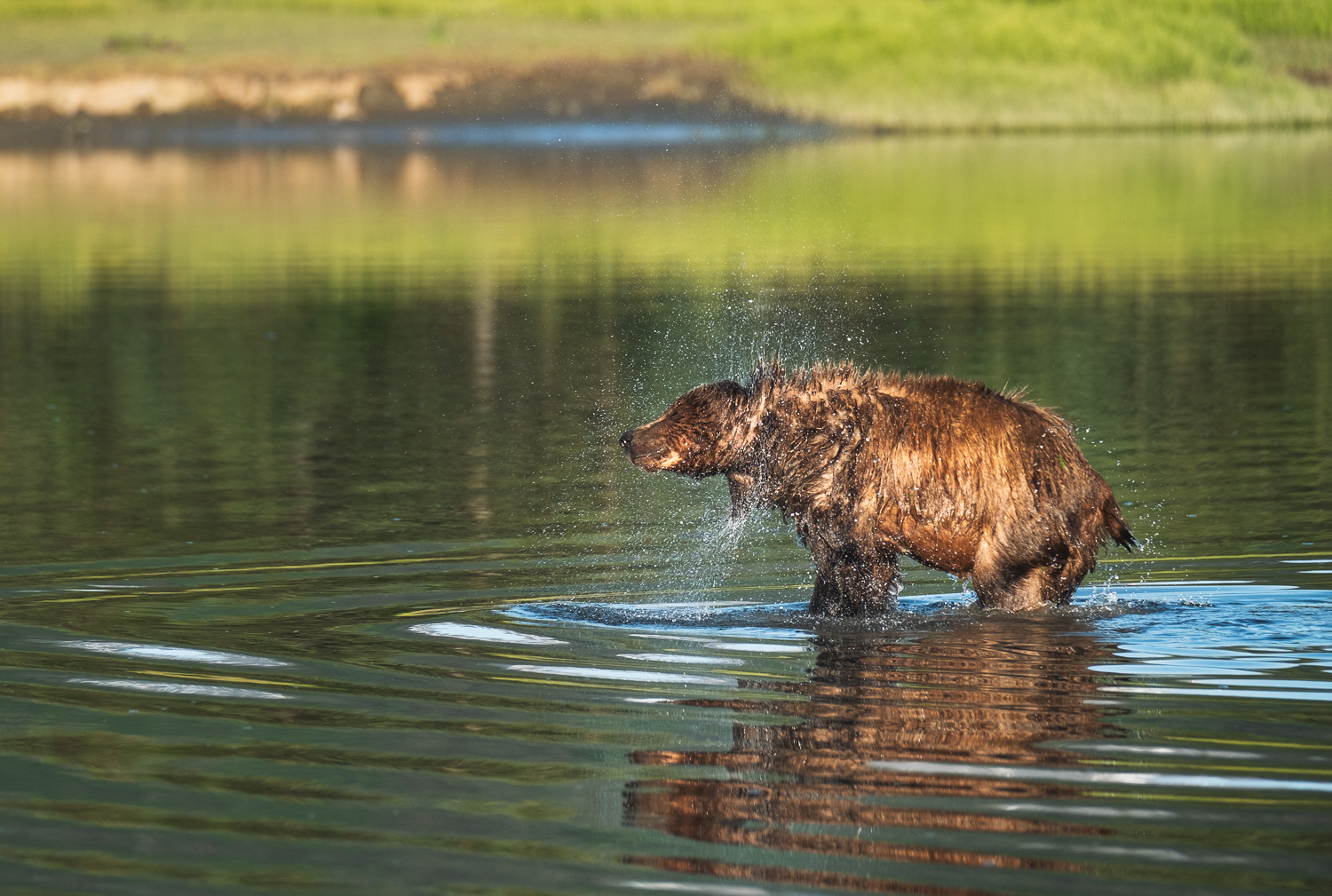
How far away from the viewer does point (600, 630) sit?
11.5m

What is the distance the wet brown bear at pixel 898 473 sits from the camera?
10.9 metres

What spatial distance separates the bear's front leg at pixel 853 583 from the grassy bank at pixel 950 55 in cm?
8086

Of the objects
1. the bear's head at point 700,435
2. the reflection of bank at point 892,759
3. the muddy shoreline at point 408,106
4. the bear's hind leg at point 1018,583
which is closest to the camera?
the reflection of bank at point 892,759

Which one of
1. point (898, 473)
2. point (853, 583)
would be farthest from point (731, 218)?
point (898, 473)

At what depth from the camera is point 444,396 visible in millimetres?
22938

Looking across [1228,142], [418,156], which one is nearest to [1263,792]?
[1228,142]

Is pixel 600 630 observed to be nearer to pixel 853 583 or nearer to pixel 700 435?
pixel 700 435

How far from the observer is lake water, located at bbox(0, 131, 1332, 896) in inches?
310

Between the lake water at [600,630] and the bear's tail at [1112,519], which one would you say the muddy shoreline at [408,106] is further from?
the bear's tail at [1112,519]

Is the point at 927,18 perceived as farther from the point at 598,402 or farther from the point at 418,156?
the point at 598,402

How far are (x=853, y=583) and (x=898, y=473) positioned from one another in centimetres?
71

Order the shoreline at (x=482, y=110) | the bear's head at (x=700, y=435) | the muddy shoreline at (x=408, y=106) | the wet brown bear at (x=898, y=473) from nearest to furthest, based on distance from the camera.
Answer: the wet brown bear at (x=898, y=473), the bear's head at (x=700, y=435), the muddy shoreline at (x=408, y=106), the shoreline at (x=482, y=110)

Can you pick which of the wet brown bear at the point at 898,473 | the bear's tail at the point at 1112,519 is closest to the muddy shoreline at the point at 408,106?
the wet brown bear at the point at 898,473

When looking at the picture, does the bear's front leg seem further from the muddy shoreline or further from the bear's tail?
the muddy shoreline
